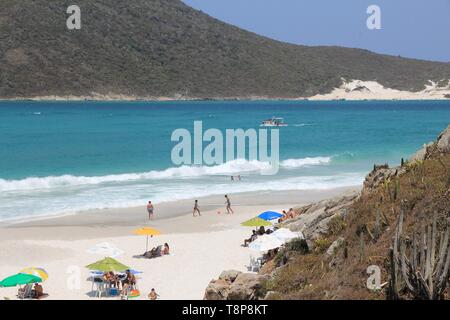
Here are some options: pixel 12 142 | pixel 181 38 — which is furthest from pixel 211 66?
pixel 12 142

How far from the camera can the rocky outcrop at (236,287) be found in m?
10.9

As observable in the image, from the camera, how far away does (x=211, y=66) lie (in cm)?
18462

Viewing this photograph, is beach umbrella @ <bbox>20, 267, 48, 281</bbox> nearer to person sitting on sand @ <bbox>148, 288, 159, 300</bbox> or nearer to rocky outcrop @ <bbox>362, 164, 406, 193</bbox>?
person sitting on sand @ <bbox>148, 288, 159, 300</bbox>

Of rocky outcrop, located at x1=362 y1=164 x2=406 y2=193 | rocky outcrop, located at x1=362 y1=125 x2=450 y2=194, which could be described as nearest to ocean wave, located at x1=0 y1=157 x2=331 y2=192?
rocky outcrop, located at x1=362 y1=164 x2=406 y2=193

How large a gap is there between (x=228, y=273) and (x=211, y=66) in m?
175

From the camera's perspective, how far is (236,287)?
11203 mm

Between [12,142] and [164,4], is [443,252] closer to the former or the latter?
[12,142]

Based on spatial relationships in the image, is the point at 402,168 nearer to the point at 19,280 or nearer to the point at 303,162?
the point at 19,280

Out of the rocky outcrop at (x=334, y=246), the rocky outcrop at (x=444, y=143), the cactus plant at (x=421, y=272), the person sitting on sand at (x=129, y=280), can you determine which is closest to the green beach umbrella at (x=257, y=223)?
the person sitting on sand at (x=129, y=280)

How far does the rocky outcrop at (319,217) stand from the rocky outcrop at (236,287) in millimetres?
1552

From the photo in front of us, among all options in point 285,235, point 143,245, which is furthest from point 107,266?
point 143,245

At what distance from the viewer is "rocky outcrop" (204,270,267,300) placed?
35.9 ft

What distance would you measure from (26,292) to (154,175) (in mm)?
25940

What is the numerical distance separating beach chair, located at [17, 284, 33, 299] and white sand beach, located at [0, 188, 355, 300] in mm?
215
